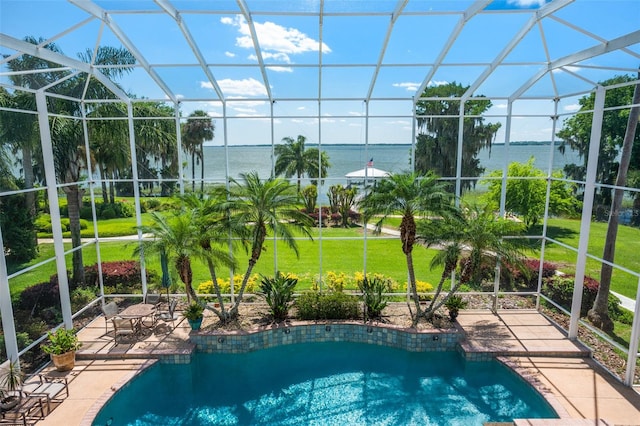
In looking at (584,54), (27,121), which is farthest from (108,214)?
(584,54)

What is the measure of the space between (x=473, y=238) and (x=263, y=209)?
5.34m

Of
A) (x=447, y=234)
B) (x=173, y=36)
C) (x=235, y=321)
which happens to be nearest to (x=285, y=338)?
(x=235, y=321)

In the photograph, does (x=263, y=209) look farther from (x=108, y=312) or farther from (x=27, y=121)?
(x=27, y=121)

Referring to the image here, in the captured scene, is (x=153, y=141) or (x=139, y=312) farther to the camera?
(x=153, y=141)

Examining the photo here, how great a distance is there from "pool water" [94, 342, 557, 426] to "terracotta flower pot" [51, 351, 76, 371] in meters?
1.61

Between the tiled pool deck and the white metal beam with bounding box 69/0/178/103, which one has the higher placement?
the white metal beam with bounding box 69/0/178/103

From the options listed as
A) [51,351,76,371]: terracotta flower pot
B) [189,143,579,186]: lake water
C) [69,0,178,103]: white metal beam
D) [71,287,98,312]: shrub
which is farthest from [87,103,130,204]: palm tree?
[51,351,76,371]: terracotta flower pot

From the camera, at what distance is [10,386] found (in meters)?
6.88

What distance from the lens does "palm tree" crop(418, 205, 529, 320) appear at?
934 cm

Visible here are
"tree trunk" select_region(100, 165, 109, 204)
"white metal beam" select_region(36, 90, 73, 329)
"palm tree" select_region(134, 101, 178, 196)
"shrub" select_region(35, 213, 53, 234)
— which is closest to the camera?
"white metal beam" select_region(36, 90, 73, 329)

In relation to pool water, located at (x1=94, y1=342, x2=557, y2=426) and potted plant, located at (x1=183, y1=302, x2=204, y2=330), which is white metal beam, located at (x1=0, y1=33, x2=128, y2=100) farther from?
pool water, located at (x1=94, y1=342, x2=557, y2=426)

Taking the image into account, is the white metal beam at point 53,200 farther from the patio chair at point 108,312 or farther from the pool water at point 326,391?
the pool water at point 326,391

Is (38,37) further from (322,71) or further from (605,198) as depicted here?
(605,198)

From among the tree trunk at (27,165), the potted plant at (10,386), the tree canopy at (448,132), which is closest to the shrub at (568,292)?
the tree canopy at (448,132)
